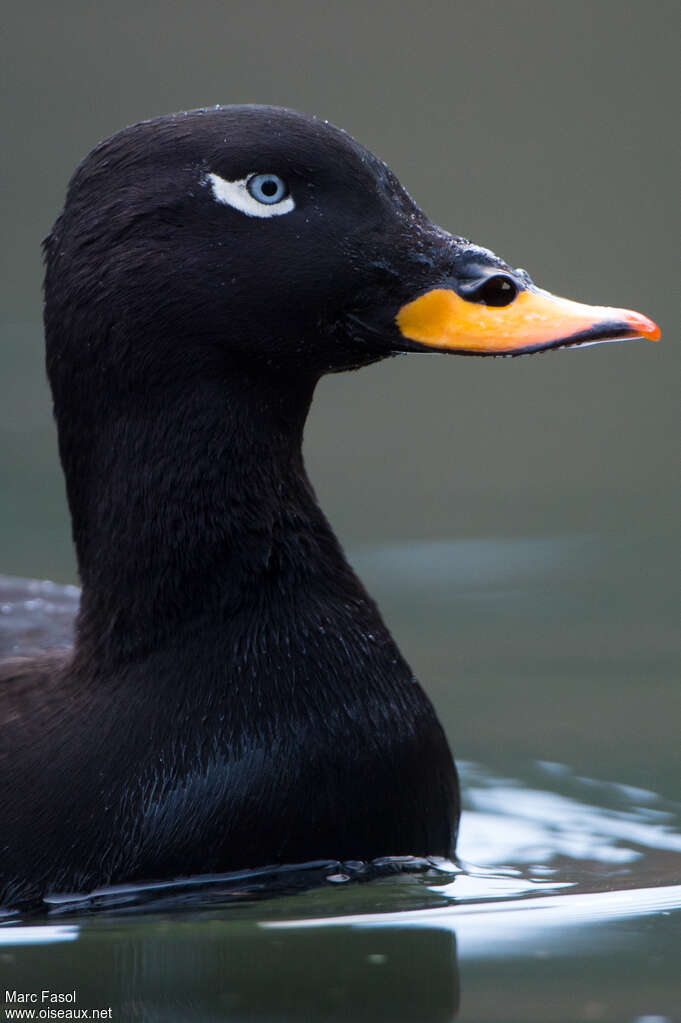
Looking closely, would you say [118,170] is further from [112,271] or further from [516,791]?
[516,791]

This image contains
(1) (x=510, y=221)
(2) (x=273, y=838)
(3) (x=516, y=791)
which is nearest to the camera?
(2) (x=273, y=838)

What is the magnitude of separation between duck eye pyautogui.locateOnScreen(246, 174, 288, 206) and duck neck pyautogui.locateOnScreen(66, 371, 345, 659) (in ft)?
0.95

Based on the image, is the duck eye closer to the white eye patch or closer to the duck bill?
the white eye patch

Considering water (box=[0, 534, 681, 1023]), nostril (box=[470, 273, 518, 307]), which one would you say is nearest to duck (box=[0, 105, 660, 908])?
nostril (box=[470, 273, 518, 307])

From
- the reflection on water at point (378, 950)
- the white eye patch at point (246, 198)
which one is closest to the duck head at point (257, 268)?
the white eye patch at point (246, 198)

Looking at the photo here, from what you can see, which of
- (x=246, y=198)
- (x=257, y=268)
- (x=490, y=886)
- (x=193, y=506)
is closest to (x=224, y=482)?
(x=193, y=506)

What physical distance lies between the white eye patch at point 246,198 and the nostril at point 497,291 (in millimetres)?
338

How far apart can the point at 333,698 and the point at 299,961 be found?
0.57 meters

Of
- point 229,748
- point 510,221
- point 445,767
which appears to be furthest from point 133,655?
point 510,221

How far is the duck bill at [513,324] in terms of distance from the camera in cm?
314

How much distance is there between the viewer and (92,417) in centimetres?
325

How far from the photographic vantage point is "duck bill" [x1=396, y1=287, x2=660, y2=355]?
10.3 feet

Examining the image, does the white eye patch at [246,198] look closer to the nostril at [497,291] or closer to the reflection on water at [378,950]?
the nostril at [497,291]

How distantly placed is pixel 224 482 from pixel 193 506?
0.06 metres
